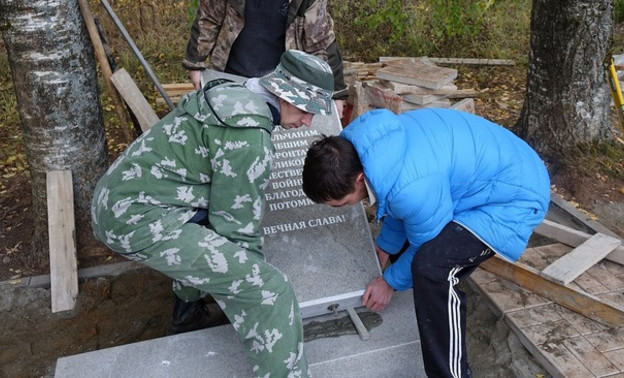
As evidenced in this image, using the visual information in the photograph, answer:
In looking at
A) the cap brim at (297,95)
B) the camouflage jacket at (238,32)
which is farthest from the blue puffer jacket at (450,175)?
the camouflage jacket at (238,32)

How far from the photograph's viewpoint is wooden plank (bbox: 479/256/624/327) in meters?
3.18

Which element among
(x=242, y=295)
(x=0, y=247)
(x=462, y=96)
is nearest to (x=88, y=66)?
(x=0, y=247)

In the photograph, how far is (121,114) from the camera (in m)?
3.97

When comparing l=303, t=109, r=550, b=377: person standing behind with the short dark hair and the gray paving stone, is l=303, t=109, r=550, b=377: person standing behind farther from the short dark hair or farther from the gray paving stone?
the gray paving stone

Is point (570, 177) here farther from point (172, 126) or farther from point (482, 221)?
point (172, 126)

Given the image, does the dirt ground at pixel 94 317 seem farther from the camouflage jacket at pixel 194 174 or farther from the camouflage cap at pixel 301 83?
the camouflage cap at pixel 301 83

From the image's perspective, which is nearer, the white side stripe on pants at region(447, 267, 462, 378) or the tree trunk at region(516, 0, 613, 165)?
the white side stripe on pants at region(447, 267, 462, 378)

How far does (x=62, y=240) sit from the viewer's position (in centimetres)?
363

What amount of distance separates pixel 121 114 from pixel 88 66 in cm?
A: 39

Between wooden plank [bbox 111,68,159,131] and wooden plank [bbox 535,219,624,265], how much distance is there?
9.04ft

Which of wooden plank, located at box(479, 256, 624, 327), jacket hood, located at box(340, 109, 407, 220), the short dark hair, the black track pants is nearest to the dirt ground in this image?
wooden plank, located at box(479, 256, 624, 327)

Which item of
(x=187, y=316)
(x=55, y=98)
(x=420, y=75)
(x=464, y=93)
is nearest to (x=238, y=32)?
(x=55, y=98)

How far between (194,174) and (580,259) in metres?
2.46

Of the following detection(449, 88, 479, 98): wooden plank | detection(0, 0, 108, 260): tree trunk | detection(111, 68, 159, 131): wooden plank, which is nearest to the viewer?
detection(0, 0, 108, 260): tree trunk
